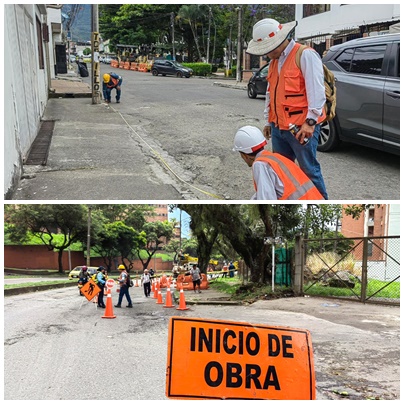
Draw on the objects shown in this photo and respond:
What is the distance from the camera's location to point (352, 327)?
927 centimetres

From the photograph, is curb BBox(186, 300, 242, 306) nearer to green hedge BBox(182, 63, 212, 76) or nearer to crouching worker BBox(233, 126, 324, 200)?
crouching worker BBox(233, 126, 324, 200)

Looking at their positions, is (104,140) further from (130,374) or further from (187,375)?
(187,375)

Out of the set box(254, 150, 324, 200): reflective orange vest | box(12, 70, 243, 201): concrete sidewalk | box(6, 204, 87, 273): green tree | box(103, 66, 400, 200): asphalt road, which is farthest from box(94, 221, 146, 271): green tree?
box(254, 150, 324, 200): reflective orange vest

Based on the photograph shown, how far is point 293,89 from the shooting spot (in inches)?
203

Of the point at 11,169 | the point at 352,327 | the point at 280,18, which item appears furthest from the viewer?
the point at 280,18

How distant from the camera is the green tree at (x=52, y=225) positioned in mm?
25031

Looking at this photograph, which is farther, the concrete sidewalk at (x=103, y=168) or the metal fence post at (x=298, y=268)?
the metal fence post at (x=298, y=268)

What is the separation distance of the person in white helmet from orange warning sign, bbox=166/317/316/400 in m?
1.98

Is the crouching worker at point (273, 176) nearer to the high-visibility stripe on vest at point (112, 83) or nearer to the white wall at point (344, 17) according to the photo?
the high-visibility stripe on vest at point (112, 83)

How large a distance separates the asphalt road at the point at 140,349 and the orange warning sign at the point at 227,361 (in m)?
1.76

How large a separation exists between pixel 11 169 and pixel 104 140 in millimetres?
3840

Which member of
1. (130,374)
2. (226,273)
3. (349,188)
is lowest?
(226,273)

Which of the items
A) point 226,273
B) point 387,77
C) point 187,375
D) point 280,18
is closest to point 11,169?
point 187,375

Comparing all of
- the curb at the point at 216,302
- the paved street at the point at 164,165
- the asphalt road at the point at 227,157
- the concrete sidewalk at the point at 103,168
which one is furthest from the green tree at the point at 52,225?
the concrete sidewalk at the point at 103,168
